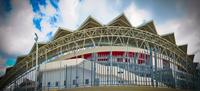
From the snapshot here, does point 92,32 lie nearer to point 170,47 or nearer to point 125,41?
point 125,41

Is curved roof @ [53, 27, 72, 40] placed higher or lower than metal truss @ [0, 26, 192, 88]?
higher

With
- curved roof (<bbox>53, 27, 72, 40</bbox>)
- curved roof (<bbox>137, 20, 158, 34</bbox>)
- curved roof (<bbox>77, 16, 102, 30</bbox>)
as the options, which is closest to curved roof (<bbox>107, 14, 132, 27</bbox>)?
curved roof (<bbox>77, 16, 102, 30</bbox>)

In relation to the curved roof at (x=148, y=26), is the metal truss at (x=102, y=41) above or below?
below

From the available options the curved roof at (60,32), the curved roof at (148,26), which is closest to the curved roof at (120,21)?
the curved roof at (148,26)

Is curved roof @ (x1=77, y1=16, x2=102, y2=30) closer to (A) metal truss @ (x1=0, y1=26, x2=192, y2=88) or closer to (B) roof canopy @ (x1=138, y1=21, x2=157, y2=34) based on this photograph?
(A) metal truss @ (x1=0, y1=26, x2=192, y2=88)

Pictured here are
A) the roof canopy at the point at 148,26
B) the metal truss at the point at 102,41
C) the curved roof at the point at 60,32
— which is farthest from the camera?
the roof canopy at the point at 148,26

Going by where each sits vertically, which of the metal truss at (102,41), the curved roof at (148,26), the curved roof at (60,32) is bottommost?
the metal truss at (102,41)

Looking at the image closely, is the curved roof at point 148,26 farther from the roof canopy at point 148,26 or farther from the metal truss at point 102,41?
the metal truss at point 102,41

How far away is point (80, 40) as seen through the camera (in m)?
28.8

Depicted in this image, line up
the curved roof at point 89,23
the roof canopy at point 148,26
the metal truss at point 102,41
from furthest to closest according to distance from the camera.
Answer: the roof canopy at point 148,26, the curved roof at point 89,23, the metal truss at point 102,41

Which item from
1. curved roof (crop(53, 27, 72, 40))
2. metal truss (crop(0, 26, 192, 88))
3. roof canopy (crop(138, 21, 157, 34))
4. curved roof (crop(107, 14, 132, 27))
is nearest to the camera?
metal truss (crop(0, 26, 192, 88))

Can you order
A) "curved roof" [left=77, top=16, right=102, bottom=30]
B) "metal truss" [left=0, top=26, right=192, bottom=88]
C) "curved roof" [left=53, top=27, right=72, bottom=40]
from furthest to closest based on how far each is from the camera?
"curved roof" [left=53, top=27, right=72, bottom=40]
"curved roof" [left=77, top=16, right=102, bottom=30]
"metal truss" [left=0, top=26, right=192, bottom=88]

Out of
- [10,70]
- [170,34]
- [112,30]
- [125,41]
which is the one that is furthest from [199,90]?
[10,70]

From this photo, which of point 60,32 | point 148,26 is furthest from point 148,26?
point 60,32
